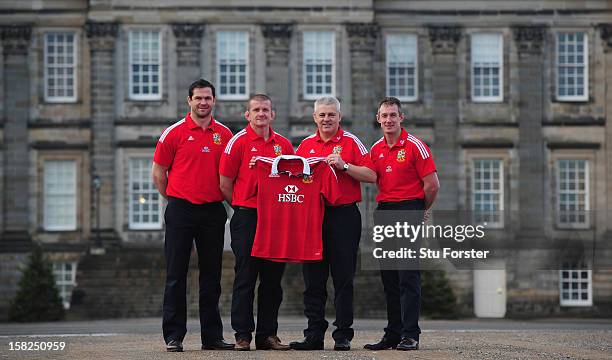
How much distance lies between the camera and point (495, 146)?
53.3 metres

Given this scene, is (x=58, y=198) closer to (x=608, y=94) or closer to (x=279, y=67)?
(x=279, y=67)

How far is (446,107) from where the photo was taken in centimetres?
5306

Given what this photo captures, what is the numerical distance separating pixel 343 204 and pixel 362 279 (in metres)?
27.6

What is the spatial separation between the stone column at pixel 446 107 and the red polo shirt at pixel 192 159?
3340cm

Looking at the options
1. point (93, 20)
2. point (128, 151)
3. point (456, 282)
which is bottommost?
point (456, 282)

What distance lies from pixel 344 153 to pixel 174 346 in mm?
2718

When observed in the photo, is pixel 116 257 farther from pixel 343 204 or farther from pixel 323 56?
pixel 343 204

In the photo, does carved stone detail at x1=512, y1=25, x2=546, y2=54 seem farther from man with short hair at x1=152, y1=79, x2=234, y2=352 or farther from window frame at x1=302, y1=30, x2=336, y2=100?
man with short hair at x1=152, y1=79, x2=234, y2=352

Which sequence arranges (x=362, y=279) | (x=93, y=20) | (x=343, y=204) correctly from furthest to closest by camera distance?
(x=93, y=20) → (x=362, y=279) → (x=343, y=204)

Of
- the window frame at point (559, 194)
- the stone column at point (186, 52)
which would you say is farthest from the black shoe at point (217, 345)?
the window frame at point (559, 194)

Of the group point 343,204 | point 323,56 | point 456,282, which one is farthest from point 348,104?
point 343,204

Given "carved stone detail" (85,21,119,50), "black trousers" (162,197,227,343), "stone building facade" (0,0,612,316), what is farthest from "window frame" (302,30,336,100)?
"black trousers" (162,197,227,343)

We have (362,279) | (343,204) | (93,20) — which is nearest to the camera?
(343,204)

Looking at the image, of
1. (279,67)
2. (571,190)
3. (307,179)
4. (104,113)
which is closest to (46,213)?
(104,113)
